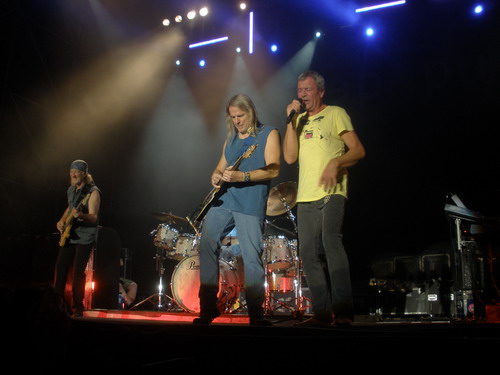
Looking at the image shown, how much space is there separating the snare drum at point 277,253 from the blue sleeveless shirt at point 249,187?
2877 mm

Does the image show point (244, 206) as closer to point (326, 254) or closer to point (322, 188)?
point (322, 188)

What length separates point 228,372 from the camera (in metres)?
2.22

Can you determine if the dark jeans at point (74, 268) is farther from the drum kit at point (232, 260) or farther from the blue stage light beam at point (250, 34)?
the blue stage light beam at point (250, 34)

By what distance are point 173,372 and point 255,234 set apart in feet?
5.25

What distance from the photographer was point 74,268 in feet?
17.7

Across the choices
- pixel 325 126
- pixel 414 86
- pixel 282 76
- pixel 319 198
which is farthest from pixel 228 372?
pixel 282 76

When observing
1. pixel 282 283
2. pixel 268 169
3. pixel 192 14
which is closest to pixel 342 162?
pixel 268 169

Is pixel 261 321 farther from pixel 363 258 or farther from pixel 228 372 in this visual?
pixel 363 258

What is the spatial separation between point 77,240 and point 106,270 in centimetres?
147

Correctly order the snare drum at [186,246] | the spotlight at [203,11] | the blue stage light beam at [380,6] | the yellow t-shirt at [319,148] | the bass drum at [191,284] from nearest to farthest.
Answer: the yellow t-shirt at [319,148] → the bass drum at [191,284] → the snare drum at [186,246] → the blue stage light beam at [380,6] → the spotlight at [203,11]

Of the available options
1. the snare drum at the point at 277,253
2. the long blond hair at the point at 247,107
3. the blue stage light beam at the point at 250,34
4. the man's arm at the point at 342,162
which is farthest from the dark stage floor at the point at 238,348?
the blue stage light beam at the point at 250,34

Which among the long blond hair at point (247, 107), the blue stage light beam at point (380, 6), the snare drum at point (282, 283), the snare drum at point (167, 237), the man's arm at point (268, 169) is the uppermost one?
the blue stage light beam at point (380, 6)

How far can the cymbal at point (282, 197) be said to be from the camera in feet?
19.3

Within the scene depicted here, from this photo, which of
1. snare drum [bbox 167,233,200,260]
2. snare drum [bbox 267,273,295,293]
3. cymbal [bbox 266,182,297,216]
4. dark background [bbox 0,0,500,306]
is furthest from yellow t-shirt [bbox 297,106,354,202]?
dark background [bbox 0,0,500,306]
